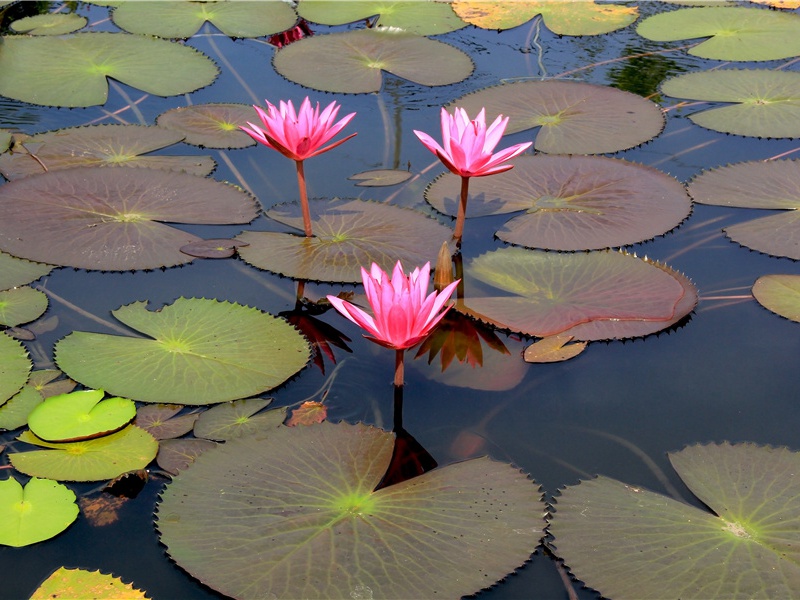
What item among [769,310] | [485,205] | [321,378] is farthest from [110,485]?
[769,310]

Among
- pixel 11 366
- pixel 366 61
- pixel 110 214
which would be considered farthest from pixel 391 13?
pixel 11 366

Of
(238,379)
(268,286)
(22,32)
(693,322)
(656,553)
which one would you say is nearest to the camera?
(656,553)

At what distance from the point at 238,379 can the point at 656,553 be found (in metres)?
1.40

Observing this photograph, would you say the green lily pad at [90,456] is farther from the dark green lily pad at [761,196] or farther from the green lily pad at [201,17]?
the green lily pad at [201,17]

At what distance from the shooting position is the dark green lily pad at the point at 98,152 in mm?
3924

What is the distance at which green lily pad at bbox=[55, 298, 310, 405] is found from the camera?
271 cm

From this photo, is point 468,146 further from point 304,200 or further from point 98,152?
point 98,152

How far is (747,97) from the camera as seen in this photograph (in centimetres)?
456

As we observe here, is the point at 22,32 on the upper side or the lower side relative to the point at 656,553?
upper

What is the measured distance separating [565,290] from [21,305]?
203cm

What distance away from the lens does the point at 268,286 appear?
10.8 feet

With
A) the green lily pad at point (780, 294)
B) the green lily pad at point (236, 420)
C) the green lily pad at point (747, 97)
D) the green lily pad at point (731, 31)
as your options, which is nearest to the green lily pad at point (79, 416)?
the green lily pad at point (236, 420)

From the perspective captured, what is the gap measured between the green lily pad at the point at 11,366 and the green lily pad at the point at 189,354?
0.11m

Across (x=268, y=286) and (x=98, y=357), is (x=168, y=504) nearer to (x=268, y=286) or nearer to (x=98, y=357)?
(x=98, y=357)
